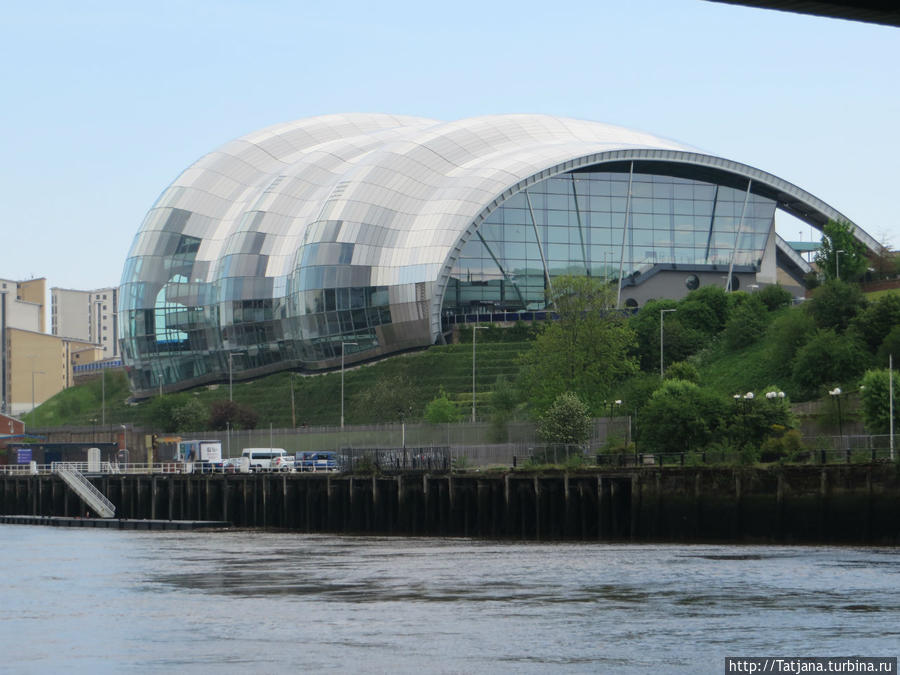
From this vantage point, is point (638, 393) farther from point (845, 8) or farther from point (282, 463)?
point (845, 8)

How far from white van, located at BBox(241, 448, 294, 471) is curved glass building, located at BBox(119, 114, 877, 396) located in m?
26.5

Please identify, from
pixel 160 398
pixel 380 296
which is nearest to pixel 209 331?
pixel 160 398

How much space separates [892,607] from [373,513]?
37.5 m

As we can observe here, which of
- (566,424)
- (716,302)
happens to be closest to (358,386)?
(716,302)

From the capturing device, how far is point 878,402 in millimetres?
69688

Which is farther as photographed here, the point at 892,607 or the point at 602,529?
the point at 602,529

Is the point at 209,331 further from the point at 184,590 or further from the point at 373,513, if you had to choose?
the point at 184,590

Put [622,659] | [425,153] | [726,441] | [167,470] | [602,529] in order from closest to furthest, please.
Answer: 1. [622,659]
2. [602,529]
3. [726,441]
4. [167,470]
5. [425,153]

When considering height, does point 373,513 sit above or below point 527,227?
below

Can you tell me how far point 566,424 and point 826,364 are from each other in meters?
16.3

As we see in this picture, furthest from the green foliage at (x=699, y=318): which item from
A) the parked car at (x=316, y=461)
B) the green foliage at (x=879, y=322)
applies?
the parked car at (x=316, y=461)

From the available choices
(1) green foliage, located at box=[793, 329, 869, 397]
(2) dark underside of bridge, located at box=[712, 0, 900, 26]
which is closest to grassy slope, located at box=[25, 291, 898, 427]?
(1) green foliage, located at box=[793, 329, 869, 397]

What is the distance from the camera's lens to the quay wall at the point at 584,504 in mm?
57188

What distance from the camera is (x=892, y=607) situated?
38.2 metres
